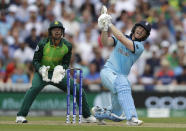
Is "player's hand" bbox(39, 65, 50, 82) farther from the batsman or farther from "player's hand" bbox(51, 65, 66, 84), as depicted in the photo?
"player's hand" bbox(51, 65, 66, 84)

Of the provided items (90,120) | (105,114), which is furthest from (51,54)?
(105,114)

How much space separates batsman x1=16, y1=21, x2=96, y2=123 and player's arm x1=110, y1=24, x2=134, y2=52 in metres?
1.29

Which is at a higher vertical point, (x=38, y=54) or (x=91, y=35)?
(x=91, y=35)

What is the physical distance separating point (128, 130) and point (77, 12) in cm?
999

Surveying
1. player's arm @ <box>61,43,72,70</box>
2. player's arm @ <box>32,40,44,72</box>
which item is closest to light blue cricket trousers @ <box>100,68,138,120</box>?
player's arm @ <box>61,43,72,70</box>

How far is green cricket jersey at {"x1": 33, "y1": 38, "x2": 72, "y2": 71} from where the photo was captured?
36.4ft

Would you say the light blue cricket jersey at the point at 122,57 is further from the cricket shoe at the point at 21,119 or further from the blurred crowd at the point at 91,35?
the blurred crowd at the point at 91,35

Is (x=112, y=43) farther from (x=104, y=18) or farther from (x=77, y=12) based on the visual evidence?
(x=77, y=12)

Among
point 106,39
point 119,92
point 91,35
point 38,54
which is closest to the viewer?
point 106,39

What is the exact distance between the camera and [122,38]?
10.1m

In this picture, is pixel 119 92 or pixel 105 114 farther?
pixel 105 114

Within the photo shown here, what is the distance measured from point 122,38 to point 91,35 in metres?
7.69

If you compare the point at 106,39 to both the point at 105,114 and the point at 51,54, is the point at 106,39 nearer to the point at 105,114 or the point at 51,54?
the point at 105,114

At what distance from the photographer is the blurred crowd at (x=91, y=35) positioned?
1644cm
